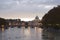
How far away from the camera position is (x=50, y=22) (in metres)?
111

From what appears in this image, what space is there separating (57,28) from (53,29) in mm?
8633

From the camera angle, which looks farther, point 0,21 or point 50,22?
point 0,21

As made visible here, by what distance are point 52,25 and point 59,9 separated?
8.50 metres

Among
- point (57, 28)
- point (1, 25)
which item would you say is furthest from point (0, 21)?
point (57, 28)

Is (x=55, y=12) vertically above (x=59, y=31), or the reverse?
(x=55, y=12)

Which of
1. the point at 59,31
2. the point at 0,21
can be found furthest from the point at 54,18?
the point at 0,21

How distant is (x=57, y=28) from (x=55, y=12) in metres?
12.8

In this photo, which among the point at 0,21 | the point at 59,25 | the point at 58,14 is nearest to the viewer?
the point at 59,25

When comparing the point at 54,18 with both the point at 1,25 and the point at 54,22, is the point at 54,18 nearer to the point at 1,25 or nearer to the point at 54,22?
the point at 54,22

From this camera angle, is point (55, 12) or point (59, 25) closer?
point (59, 25)

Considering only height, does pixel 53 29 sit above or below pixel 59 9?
below

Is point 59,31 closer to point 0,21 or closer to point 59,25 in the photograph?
point 59,25

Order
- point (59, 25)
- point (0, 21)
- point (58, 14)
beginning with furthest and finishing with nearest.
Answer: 1. point (0, 21)
2. point (58, 14)
3. point (59, 25)

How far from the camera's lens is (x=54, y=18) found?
4171 inches
